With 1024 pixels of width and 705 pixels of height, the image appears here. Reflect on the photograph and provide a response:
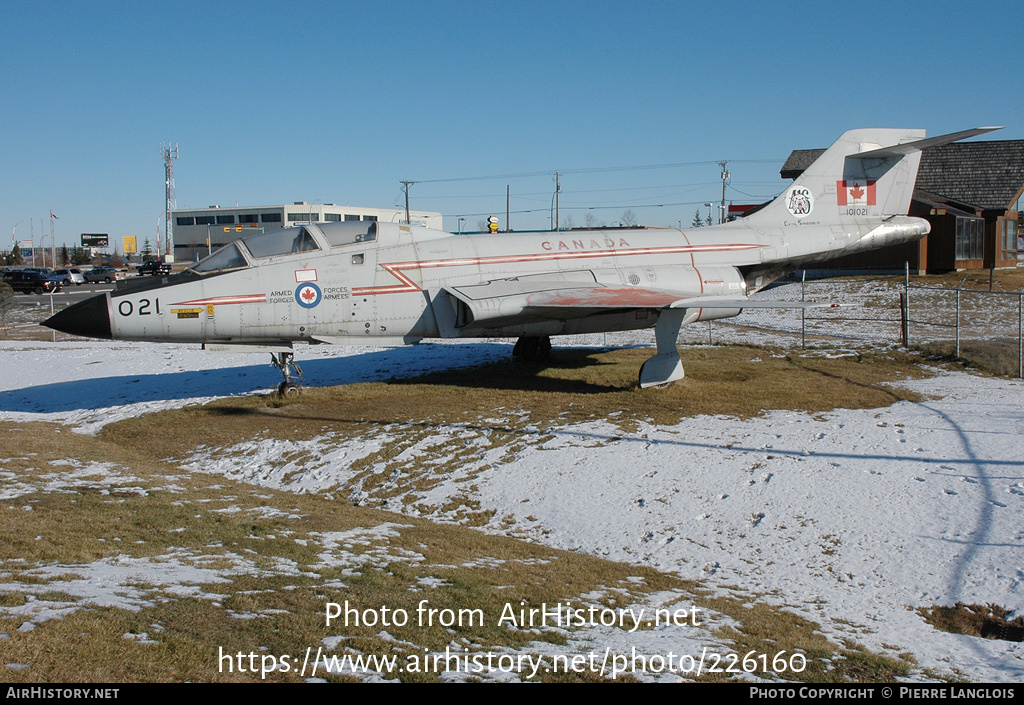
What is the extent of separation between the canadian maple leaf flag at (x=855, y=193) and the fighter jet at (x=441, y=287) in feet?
2.53

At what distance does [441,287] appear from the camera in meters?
14.1

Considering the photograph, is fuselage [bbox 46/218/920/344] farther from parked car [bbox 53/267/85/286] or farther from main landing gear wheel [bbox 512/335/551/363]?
parked car [bbox 53/267/85/286]

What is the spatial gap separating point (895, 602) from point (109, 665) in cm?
606

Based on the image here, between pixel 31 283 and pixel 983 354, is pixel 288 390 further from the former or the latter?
pixel 31 283

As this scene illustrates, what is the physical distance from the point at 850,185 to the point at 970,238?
73.5 feet

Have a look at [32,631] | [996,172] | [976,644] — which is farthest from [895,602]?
[996,172]

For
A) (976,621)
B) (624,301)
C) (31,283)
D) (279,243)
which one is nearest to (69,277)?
(31,283)

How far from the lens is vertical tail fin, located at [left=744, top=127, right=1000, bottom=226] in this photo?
1716 centimetres

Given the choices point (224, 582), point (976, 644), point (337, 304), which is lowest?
point (976, 644)

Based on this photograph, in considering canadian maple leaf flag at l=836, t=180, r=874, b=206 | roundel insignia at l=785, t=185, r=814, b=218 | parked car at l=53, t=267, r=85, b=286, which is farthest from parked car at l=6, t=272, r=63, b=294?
canadian maple leaf flag at l=836, t=180, r=874, b=206

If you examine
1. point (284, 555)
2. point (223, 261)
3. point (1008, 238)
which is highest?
point (1008, 238)

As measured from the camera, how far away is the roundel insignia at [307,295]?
1326 centimetres

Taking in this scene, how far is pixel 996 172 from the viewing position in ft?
123
